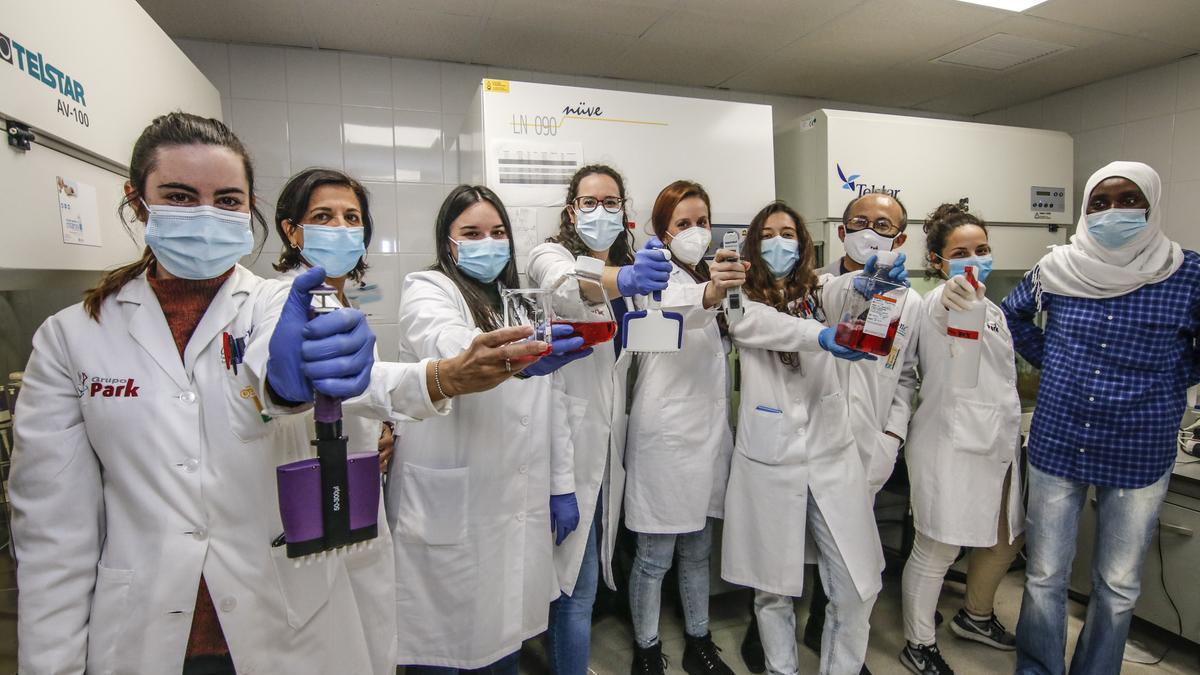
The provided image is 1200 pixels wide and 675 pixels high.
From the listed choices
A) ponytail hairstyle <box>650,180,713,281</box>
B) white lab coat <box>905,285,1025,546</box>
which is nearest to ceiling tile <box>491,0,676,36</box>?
ponytail hairstyle <box>650,180,713,281</box>

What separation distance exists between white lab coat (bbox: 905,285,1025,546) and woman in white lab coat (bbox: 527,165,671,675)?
1062mm

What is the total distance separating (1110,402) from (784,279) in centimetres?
101

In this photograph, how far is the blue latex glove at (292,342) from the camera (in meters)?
0.78

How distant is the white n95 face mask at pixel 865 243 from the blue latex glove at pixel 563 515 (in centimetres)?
120

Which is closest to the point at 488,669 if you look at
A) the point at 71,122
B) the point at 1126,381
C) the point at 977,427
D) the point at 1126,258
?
the point at 71,122

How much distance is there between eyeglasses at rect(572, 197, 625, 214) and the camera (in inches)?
72.8

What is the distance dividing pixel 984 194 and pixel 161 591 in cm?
368

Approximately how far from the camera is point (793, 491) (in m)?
1.74

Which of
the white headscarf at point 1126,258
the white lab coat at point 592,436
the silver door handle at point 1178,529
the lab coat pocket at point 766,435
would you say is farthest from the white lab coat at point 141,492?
the silver door handle at point 1178,529

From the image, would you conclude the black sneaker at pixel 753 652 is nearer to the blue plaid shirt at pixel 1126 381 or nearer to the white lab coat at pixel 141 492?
the blue plaid shirt at pixel 1126 381

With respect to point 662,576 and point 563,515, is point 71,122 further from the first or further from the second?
point 662,576

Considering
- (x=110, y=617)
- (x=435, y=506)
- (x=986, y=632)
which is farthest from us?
(x=986, y=632)

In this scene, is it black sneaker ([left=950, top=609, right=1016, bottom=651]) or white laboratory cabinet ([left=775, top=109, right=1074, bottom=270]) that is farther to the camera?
white laboratory cabinet ([left=775, top=109, right=1074, bottom=270])

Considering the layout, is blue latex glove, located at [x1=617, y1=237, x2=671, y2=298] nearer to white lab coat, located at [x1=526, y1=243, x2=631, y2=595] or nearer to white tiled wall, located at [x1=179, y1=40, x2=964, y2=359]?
white lab coat, located at [x1=526, y1=243, x2=631, y2=595]
